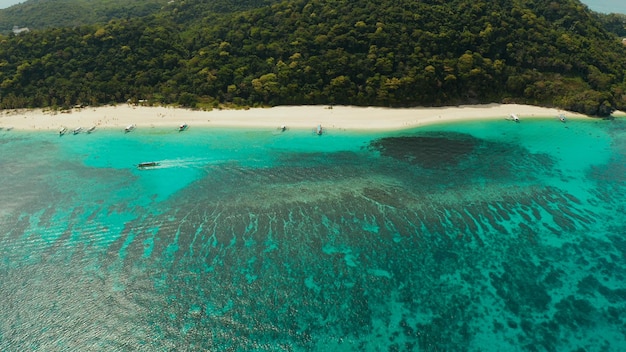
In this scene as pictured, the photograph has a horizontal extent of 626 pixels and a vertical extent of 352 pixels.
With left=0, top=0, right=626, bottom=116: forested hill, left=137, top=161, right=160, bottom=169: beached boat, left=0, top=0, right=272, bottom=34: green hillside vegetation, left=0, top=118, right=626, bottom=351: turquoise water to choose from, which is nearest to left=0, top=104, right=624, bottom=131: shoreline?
left=0, top=0, right=626, bottom=116: forested hill

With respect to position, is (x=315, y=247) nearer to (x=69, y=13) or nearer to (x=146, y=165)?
(x=146, y=165)

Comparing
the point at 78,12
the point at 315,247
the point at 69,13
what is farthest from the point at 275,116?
the point at 69,13

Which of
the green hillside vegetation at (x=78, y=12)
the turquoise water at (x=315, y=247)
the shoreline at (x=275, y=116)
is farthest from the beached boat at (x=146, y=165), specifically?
the green hillside vegetation at (x=78, y=12)

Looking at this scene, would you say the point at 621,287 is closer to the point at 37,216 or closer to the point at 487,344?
the point at 487,344

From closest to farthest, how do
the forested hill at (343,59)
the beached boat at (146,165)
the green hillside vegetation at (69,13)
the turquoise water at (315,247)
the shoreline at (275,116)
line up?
the turquoise water at (315,247)
the beached boat at (146,165)
the shoreline at (275,116)
the forested hill at (343,59)
the green hillside vegetation at (69,13)

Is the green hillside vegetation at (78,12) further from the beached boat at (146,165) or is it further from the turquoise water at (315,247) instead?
the turquoise water at (315,247)

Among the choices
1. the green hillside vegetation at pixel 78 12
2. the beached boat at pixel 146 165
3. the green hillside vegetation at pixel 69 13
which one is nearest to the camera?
the beached boat at pixel 146 165

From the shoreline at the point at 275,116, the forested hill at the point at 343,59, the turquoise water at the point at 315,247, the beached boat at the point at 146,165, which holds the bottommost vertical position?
the turquoise water at the point at 315,247

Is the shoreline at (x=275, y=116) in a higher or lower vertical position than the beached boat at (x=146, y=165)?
higher
